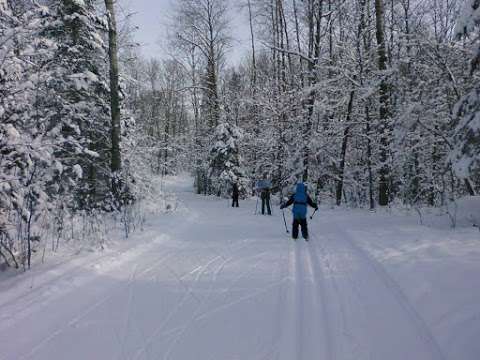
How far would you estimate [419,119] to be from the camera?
36.5ft

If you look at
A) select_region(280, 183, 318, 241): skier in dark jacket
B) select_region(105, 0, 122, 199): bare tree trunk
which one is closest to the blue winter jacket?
select_region(280, 183, 318, 241): skier in dark jacket

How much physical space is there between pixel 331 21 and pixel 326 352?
18.4 meters

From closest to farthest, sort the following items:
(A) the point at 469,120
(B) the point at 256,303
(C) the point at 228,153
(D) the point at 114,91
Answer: (B) the point at 256,303 → (A) the point at 469,120 → (D) the point at 114,91 → (C) the point at 228,153

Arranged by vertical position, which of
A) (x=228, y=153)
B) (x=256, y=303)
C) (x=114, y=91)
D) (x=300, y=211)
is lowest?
(x=256, y=303)

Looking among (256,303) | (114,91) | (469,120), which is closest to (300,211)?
(469,120)

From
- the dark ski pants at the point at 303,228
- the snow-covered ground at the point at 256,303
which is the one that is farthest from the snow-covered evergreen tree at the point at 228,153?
the snow-covered ground at the point at 256,303

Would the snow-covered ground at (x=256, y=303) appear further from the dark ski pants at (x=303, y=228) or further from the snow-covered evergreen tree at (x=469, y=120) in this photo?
the snow-covered evergreen tree at (x=469, y=120)

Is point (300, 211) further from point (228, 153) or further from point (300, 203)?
point (228, 153)

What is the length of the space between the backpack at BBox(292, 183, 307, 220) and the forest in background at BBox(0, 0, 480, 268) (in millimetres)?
3694

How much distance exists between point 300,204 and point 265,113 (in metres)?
13.8

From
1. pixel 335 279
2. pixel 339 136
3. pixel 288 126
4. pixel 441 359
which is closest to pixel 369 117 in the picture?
pixel 339 136

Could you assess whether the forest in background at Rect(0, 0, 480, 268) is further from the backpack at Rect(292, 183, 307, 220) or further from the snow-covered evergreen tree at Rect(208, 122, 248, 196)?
the backpack at Rect(292, 183, 307, 220)

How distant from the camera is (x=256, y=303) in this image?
4.88 metres

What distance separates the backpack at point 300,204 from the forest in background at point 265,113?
12.1 ft
